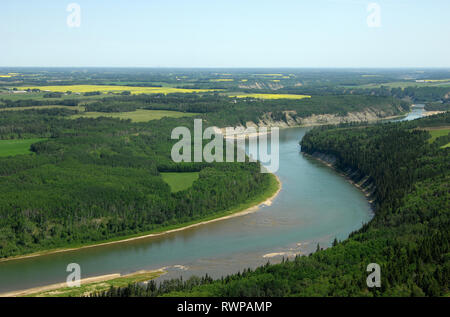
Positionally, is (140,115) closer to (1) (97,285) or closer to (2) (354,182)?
(2) (354,182)

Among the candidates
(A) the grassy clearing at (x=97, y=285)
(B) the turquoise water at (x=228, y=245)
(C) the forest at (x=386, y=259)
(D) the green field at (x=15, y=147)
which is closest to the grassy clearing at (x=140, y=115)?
(D) the green field at (x=15, y=147)

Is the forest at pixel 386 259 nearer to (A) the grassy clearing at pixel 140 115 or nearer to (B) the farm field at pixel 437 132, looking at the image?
(B) the farm field at pixel 437 132

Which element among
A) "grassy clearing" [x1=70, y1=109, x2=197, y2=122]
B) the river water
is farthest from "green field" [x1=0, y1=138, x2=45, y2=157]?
the river water

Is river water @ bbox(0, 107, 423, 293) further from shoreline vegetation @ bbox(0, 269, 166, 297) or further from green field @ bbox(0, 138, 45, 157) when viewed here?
green field @ bbox(0, 138, 45, 157)

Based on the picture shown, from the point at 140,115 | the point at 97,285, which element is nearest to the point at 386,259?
the point at 97,285

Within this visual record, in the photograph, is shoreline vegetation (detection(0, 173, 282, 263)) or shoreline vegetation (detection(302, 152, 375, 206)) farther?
shoreline vegetation (detection(302, 152, 375, 206))
